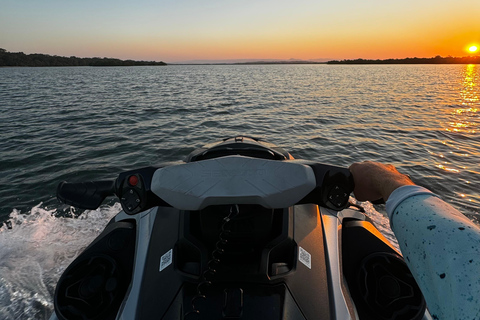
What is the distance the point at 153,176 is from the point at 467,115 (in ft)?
58.0

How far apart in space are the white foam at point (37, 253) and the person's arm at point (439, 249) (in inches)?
128

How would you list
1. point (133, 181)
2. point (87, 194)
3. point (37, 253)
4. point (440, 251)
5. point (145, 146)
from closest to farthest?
point (440, 251)
point (133, 181)
point (87, 194)
point (37, 253)
point (145, 146)

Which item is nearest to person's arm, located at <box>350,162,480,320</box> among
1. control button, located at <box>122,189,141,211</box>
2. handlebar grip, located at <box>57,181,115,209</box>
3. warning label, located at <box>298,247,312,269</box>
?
warning label, located at <box>298,247,312,269</box>

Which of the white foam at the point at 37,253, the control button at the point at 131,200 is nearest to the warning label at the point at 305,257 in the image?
the control button at the point at 131,200

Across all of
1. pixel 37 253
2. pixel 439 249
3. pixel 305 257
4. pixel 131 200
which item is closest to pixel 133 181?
pixel 131 200

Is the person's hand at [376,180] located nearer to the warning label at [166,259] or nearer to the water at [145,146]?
the warning label at [166,259]

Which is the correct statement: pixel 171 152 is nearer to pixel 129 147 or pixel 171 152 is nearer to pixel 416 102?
pixel 129 147

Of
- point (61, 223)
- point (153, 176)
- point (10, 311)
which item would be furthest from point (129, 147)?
point (153, 176)

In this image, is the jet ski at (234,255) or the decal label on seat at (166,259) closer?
the jet ski at (234,255)

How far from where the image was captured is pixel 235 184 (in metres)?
1.31

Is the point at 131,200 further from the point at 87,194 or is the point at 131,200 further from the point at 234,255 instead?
the point at 234,255

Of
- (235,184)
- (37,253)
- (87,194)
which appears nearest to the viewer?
(235,184)

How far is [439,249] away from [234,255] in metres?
1.19

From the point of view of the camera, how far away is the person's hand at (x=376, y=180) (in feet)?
4.07
